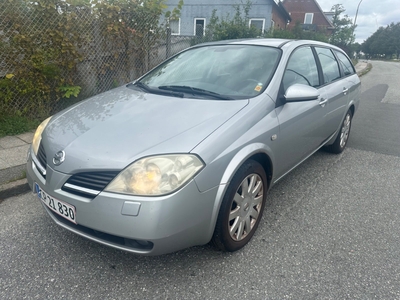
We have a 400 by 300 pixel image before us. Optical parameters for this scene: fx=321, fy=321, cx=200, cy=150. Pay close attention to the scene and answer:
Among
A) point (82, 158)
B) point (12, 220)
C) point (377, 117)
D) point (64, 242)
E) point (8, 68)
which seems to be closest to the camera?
point (82, 158)

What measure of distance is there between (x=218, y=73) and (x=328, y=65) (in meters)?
1.83

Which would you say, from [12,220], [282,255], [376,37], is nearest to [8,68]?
[12,220]

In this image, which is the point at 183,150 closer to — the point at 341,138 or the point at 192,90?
the point at 192,90

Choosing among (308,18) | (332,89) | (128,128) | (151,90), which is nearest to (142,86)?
(151,90)

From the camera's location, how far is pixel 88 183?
1.96m

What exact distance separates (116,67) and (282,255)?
4.93 m

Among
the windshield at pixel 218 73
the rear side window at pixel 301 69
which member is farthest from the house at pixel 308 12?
the windshield at pixel 218 73

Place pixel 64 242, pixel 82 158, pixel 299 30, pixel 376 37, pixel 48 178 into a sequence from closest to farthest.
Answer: pixel 82 158 → pixel 48 178 → pixel 64 242 → pixel 299 30 → pixel 376 37

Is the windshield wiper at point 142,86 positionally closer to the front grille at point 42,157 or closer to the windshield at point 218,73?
the windshield at point 218,73

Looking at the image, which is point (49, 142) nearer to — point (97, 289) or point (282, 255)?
point (97, 289)

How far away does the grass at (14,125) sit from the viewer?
466 cm

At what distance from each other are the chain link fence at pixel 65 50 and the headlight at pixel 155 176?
149 inches

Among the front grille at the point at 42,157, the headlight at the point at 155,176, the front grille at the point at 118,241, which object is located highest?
the headlight at the point at 155,176

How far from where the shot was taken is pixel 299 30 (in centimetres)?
2008
